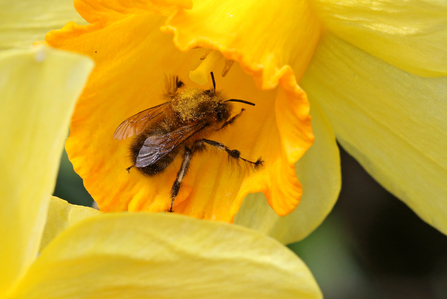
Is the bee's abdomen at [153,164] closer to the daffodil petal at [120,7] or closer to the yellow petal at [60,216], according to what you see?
the yellow petal at [60,216]

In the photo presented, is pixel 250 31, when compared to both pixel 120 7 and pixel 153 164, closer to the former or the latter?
pixel 120 7

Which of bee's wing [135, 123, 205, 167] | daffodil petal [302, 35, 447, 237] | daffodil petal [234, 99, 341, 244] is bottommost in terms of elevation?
daffodil petal [234, 99, 341, 244]

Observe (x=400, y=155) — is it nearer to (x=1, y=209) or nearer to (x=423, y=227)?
(x=423, y=227)

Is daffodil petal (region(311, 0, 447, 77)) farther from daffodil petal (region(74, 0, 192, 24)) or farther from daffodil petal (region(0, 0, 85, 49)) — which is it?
daffodil petal (region(0, 0, 85, 49))

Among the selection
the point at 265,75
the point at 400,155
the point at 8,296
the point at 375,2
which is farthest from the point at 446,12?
the point at 8,296

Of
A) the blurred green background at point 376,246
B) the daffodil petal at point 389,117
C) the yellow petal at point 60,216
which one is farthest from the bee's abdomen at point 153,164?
the blurred green background at point 376,246

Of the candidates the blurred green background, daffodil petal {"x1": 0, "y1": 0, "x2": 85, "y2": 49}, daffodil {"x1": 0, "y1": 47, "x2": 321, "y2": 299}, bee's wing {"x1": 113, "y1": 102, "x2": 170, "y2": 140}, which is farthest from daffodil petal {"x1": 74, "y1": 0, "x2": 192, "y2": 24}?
the blurred green background
